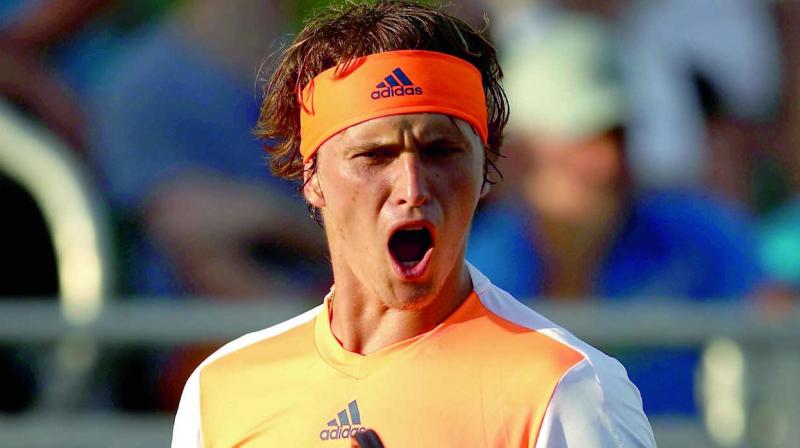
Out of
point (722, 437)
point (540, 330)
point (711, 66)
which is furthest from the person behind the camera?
point (711, 66)

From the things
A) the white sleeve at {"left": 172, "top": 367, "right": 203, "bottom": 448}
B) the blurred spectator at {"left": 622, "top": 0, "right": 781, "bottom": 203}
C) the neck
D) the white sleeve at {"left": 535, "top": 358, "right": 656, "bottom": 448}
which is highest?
the blurred spectator at {"left": 622, "top": 0, "right": 781, "bottom": 203}

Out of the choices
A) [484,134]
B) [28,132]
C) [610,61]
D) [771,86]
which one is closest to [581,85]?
[610,61]

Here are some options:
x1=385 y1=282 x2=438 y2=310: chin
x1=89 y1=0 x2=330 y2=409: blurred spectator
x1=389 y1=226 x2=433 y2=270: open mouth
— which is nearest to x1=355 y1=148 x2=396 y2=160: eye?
x1=389 y1=226 x2=433 y2=270: open mouth

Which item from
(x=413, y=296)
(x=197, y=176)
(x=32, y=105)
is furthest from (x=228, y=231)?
(x=413, y=296)

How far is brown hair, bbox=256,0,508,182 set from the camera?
272 centimetres

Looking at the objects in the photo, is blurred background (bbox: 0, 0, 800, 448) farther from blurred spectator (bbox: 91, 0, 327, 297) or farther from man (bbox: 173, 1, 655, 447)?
man (bbox: 173, 1, 655, 447)

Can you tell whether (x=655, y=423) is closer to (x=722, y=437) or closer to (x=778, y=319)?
(x=722, y=437)

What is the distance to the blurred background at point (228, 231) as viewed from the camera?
5.00 m

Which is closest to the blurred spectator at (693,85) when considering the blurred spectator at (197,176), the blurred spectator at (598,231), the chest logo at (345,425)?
the blurred spectator at (598,231)

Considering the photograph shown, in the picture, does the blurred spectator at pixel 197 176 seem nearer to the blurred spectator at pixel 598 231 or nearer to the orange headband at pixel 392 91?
the blurred spectator at pixel 598 231

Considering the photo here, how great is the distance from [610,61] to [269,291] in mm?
1706

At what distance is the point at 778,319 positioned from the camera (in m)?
4.95

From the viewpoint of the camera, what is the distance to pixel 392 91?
2.59m

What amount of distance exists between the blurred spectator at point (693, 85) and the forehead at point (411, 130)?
3.43 meters
